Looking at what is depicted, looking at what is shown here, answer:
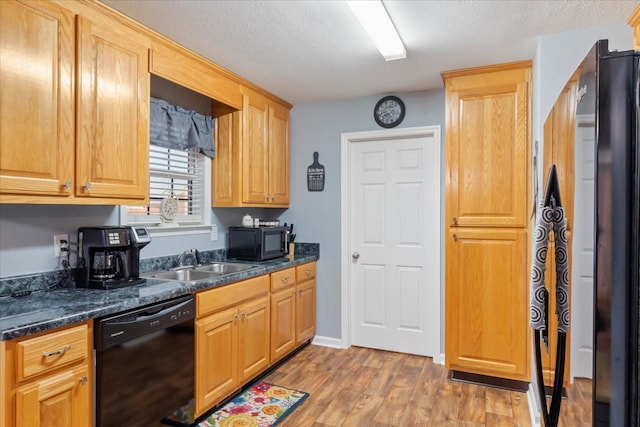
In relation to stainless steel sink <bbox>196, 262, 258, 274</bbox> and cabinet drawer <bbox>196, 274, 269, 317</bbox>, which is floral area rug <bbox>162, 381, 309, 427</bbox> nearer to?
cabinet drawer <bbox>196, 274, 269, 317</bbox>

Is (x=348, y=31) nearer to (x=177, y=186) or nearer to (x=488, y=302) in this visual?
(x=177, y=186)

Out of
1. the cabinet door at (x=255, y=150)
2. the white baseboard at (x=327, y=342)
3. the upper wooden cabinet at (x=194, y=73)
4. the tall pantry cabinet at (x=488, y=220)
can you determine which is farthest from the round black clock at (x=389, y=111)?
the white baseboard at (x=327, y=342)

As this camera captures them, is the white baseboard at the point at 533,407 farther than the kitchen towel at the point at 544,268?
Yes

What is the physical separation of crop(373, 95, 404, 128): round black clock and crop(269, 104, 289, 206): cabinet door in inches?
36.2

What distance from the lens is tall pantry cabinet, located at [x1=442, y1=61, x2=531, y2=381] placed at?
2896mm

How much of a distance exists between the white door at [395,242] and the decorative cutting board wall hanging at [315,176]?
299mm

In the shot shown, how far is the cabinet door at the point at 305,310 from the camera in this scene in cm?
356

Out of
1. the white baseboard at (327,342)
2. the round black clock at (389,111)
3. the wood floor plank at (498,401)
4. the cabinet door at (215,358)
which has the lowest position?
the wood floor plank at (498,401)

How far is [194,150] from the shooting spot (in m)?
3.23

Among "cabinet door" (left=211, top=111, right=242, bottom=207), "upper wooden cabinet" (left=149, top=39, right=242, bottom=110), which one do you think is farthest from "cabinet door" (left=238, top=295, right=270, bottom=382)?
"upper wooden cabinet" (left=149, top=39, right=242, bottom=110)

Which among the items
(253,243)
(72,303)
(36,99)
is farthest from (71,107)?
(253,243)

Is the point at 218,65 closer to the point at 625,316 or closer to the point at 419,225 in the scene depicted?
the point at 419,225

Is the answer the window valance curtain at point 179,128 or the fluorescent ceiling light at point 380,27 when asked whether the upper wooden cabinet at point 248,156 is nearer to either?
the window valance curtain at point 179,128

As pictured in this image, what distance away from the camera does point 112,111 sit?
2.09 metres
